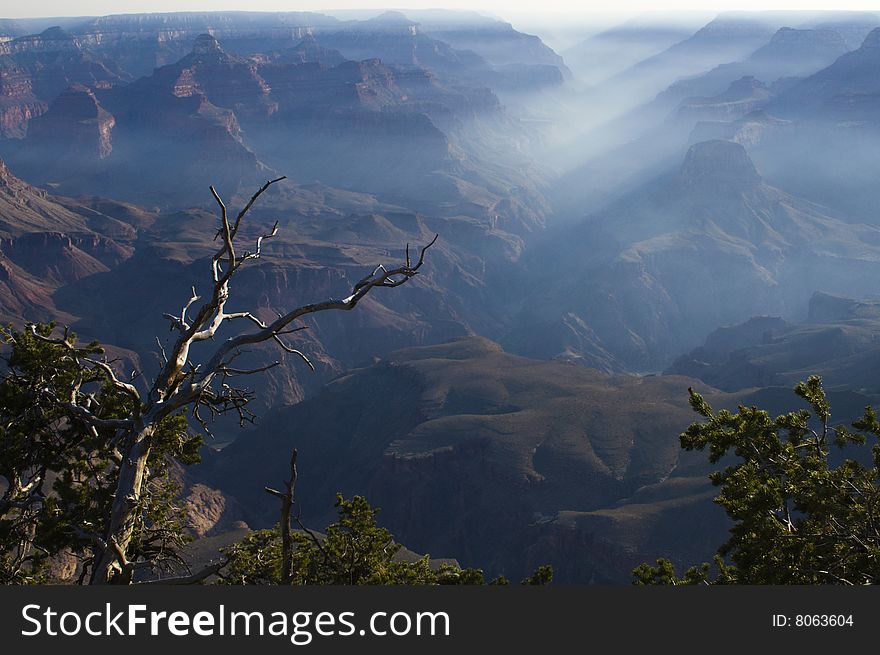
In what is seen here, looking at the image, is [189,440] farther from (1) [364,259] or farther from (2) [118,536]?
(1) [364,259]

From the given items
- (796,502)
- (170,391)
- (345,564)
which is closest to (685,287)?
A: (345,564)

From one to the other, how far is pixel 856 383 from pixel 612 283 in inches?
3457

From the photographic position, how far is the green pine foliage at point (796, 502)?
17.1m

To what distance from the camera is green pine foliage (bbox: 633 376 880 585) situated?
1709 cm

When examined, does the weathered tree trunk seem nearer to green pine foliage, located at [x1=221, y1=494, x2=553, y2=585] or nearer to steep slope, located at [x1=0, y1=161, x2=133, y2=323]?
green pine foliage, located at [x1=221, y1=494, x2=553, y2=585]

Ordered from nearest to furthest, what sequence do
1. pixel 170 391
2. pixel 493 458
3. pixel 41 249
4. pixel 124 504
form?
pixel 124 504, pixel 170 391, pixel 493 458, pixel 41 249

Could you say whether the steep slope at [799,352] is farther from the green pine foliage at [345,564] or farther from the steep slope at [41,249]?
the steep slope at [41,249]

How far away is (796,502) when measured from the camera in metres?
18.3

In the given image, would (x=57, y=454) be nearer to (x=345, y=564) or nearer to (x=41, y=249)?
(x=345, y=564)

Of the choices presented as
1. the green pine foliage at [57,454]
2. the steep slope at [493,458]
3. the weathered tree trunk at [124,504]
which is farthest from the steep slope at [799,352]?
the weathered tree trunk at [124,504]

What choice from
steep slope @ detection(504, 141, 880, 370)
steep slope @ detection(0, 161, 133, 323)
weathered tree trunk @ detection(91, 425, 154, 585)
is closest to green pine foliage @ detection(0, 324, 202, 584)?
weathered tree trunk @ detection(91, 425, 154, 585)

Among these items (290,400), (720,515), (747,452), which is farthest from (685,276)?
(747,452)

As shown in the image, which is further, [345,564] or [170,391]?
[345,564]

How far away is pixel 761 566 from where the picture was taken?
1797cm
